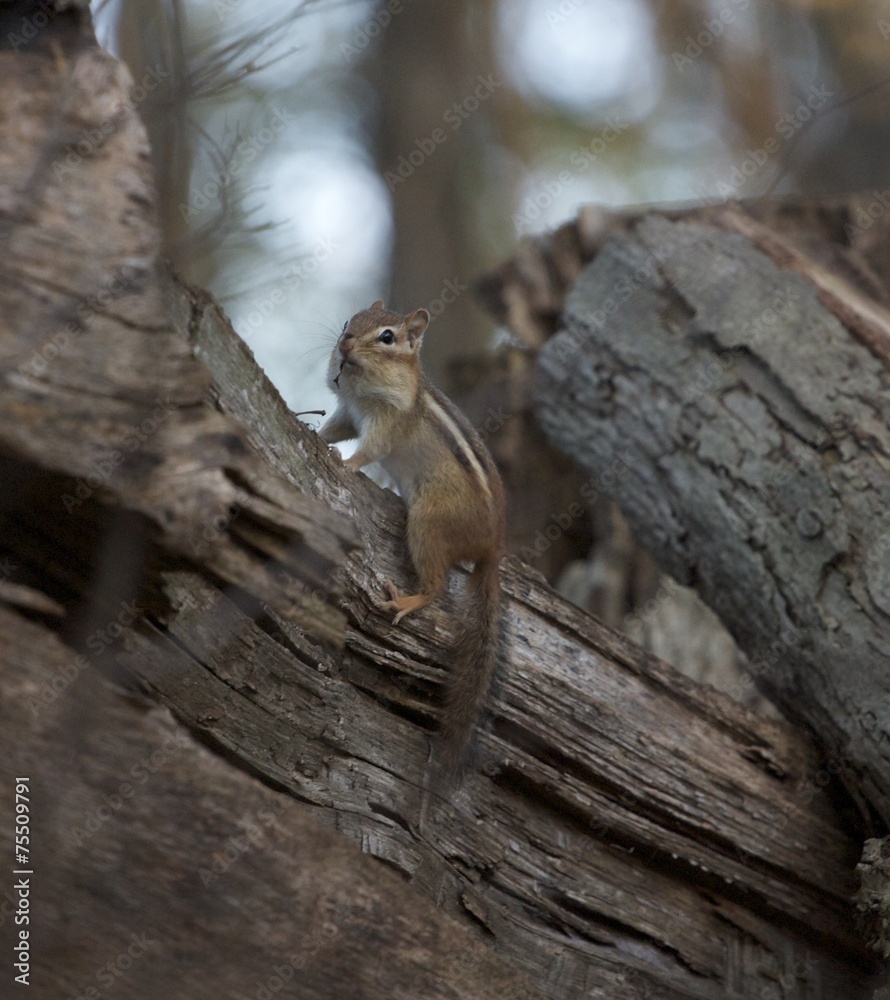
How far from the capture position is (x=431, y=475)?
13.2 feet

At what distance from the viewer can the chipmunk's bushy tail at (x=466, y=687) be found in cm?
331

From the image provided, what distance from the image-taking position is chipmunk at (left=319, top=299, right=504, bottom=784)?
11.0 ft

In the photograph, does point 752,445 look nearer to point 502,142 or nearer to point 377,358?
point 377,358


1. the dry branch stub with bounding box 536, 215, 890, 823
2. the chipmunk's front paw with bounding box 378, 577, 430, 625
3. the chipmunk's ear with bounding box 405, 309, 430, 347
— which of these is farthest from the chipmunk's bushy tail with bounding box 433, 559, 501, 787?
the chipmunk's ear with bounding box 405, 309, 430, 347

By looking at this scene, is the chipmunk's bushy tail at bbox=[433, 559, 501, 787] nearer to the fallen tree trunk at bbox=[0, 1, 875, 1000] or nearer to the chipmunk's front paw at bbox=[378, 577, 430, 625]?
the fallen tree trunk at bbox=[0, 1, 875, 1000]

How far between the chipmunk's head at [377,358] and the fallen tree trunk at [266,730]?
0.99 m

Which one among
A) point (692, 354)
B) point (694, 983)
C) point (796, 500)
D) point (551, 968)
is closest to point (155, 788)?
point (551, 968)

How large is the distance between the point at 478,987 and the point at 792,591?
7.02 ft

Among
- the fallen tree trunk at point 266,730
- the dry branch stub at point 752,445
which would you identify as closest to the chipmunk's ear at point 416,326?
the dry branch stub at point 752,445

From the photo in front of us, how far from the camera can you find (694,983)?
3.49 m

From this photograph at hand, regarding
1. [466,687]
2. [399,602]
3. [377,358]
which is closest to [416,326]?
[377,358]

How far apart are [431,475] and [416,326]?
1.39m

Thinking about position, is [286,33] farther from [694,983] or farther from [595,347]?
[694,983]

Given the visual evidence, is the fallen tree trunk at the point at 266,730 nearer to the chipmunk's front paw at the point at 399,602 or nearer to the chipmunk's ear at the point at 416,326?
the chipmunk's front paw at the point at 399,602
